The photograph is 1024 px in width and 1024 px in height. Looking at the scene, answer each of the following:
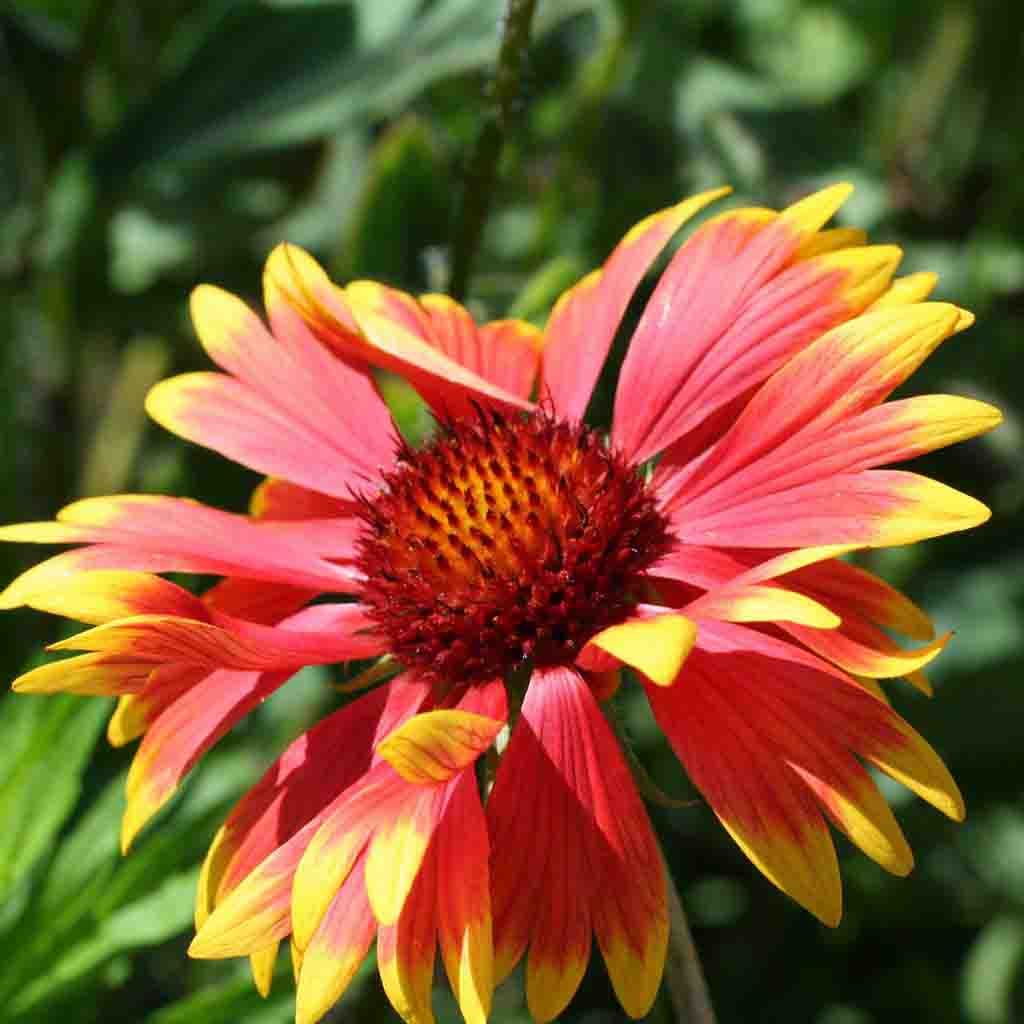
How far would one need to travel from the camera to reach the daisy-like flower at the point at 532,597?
82 cm

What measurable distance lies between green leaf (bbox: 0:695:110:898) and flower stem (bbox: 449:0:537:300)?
395 millimetres

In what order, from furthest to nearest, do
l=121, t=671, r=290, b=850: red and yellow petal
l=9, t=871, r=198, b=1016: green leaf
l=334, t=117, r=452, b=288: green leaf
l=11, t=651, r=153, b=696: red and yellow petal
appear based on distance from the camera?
1. l=334, t=117, r=452, b=288: green leaf
2. l=9, t=871, r=198, b=1016: green leaf
3. l=121, t=671, r=290, b=850: red and yellow petal
4. l=11, t=651, r=153, b=696: red and yellow petal

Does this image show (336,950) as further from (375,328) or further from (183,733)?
(375,328)

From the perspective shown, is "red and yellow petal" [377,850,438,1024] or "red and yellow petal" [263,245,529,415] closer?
"red and yellow petal" [377,850,438,1024]

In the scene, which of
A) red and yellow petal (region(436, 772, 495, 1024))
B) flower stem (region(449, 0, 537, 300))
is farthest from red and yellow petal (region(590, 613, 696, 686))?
flower stem (region(449, 0, 537, 300))

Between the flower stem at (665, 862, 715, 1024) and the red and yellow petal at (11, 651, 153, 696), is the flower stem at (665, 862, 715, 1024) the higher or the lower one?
the lower one

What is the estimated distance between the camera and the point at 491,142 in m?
1.18

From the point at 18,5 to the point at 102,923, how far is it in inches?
43.7

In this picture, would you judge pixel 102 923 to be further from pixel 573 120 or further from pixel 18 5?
pixel 18 5

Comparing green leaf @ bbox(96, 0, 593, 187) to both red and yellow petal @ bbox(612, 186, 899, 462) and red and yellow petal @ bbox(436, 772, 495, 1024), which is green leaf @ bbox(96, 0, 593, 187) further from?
red and yellow petal @ bbox(436, 772, 495, 1024)

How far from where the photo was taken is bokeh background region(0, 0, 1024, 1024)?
147cm

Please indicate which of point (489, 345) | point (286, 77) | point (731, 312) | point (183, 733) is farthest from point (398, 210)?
point (183, 733)

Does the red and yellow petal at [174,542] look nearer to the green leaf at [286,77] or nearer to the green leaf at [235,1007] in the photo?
the green leaf at [235,1007]

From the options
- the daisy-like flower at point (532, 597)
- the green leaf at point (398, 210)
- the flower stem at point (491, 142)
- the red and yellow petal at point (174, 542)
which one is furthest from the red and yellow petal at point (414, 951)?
the green leaf at point (398, 210)
